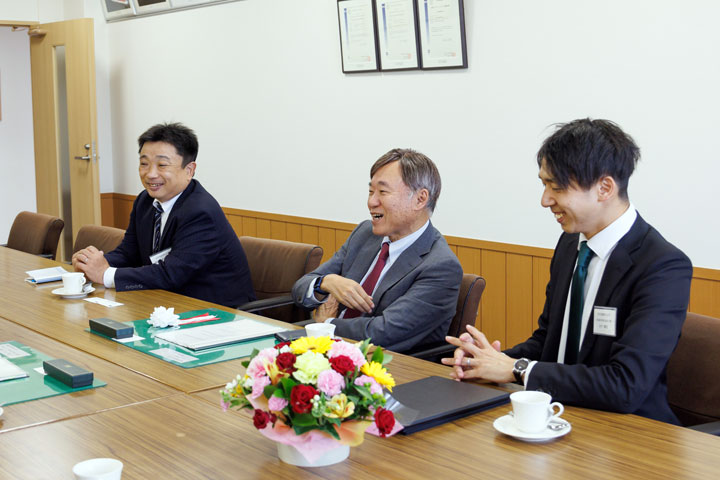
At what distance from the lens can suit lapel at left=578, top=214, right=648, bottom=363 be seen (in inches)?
79.4

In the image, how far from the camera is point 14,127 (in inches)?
392

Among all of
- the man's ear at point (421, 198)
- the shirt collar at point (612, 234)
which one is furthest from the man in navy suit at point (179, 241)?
the shirt collar at point (612, 234)

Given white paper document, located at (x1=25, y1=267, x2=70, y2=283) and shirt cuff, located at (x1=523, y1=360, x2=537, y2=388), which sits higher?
white paper document, located at (x1=25, y1=267, x2=70, y2=283)

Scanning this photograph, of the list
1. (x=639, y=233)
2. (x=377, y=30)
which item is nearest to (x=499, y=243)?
(x=377, y=30)

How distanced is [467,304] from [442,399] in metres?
1.02

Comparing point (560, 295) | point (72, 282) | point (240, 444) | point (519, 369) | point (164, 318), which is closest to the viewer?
point (240, 444)

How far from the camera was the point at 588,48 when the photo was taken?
3842 mm

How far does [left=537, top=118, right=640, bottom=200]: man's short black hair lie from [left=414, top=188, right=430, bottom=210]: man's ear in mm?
888

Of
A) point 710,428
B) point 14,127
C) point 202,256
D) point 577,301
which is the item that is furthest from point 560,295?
point 14,127

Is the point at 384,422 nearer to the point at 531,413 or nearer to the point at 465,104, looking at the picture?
the point at 531,413

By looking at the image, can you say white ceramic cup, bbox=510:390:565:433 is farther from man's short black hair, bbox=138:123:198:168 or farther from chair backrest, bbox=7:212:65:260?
chair backrest, bbox=7:212:65:260

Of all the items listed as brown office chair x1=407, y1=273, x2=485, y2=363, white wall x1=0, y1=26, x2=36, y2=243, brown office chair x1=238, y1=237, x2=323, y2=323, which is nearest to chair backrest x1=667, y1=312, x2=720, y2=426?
brown office chair x1=407, y1=273, x2=485, y2=363

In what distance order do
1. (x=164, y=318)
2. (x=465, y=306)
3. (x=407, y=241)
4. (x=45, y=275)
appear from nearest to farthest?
1. (x=164, y=318)
2. (x=465, y=306)
3. (x=407, y=241)
4. (x=45, y=275)

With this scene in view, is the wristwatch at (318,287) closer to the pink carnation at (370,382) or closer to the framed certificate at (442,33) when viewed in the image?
the pink carnation at (370,382)
